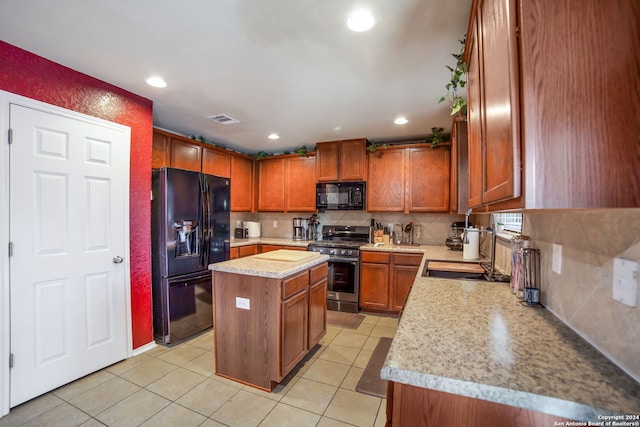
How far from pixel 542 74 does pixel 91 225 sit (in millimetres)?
2901

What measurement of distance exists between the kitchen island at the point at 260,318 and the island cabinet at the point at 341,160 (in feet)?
6.56

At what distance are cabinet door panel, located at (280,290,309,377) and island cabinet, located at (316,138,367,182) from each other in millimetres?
2136

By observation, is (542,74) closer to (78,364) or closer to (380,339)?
(380,339)

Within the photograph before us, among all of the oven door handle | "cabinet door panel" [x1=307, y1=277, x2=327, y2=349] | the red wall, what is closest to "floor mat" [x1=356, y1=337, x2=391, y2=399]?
"cabinet door panel" [x1=307, y1=277, x2=327, y2=349]

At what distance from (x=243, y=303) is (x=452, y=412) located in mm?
1657

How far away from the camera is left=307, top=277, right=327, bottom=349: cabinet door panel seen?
2482mm

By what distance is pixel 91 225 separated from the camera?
7.36ft

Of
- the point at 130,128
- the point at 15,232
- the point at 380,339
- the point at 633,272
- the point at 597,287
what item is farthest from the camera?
the point at 380,339

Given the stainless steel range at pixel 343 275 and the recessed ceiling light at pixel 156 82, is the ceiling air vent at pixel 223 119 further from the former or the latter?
the stainless steel range at pixel 343 275

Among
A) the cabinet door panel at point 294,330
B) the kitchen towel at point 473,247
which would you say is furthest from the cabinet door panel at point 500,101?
the kitchen towel at point 473,247

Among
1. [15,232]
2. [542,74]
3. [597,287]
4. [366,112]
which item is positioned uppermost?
[366,112]

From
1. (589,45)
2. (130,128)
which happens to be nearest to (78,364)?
(130,128)

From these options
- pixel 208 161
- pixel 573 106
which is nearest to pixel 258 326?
pixel 573 106

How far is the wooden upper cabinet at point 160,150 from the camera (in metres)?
3.18
